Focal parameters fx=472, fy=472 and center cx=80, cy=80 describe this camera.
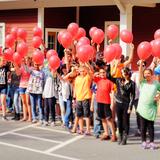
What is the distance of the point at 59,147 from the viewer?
8.70 m

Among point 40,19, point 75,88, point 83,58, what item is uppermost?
point 40,19

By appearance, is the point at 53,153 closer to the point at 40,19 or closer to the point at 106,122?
the point at 106,122

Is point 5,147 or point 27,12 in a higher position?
point 27,12

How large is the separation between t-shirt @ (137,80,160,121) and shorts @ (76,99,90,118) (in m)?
1.45

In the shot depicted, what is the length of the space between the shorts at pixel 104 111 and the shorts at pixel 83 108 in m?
0.39

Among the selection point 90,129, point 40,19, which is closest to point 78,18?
point 40,19

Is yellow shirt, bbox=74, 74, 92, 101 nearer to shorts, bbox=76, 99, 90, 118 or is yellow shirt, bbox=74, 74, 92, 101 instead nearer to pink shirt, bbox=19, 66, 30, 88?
shorts, bbox=76, 99, 90, 118

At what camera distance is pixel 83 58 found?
29.2ft

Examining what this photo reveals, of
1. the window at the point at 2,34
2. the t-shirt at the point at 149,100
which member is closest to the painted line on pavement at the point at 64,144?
the t-shirt at the point at 149,100

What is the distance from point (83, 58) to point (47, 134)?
2054mm

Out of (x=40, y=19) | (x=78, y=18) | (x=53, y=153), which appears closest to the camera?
(x=53, y=153)

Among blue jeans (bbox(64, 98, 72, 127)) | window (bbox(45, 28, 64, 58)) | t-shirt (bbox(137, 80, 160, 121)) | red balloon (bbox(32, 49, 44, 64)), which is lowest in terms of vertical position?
blue jeans (bbox(64, 98, 72, 127))

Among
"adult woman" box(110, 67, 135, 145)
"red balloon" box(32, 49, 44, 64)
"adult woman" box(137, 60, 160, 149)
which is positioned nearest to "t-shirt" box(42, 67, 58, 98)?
"red balloon" box(32, 49, 44, 64)

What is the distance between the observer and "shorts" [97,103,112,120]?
→ 9.16m
